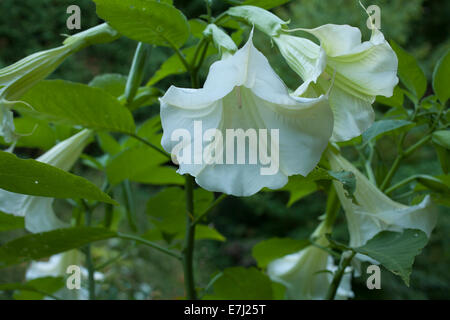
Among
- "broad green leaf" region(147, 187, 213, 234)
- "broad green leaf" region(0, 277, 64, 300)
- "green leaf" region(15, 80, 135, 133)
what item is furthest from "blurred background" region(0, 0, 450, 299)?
"green leaf" region(15, 80, 135, 133)

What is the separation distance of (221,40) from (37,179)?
0.78ft

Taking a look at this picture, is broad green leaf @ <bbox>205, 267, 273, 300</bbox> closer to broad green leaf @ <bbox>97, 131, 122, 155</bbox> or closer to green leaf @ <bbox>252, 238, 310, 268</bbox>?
green leaf @ <bbox>252, 238, 310, 268</bbox>

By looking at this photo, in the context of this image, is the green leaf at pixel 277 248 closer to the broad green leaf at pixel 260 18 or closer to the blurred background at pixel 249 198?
the broad green leaf at pixel 260 18

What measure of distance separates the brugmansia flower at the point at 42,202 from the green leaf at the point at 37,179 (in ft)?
0.64

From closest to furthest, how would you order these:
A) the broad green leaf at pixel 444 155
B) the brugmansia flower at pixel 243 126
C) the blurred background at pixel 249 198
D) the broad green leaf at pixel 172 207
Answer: the brugmansia flower at pixel 243 126 < the broad green leaf at pixel 444 155 < the broad green leaf at pixel 172 207 < the blurred background at pixel 249 198

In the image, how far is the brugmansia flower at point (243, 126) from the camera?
1.35 ft

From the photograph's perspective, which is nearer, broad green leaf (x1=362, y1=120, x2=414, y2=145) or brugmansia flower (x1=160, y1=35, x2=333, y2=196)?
brugmansia flower (x1=160, y1=35, x2=333, y2=196)

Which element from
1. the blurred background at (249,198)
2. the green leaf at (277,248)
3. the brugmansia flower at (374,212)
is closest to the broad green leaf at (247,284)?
the green leaf at (277,248)

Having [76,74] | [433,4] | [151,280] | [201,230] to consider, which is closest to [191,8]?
[76,74]

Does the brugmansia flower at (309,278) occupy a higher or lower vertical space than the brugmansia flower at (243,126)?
lower

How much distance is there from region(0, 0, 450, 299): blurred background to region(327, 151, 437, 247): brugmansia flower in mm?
1074

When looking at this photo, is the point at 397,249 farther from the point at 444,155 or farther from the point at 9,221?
the point at 9,221

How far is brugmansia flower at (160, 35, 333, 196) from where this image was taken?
1.35 ft
